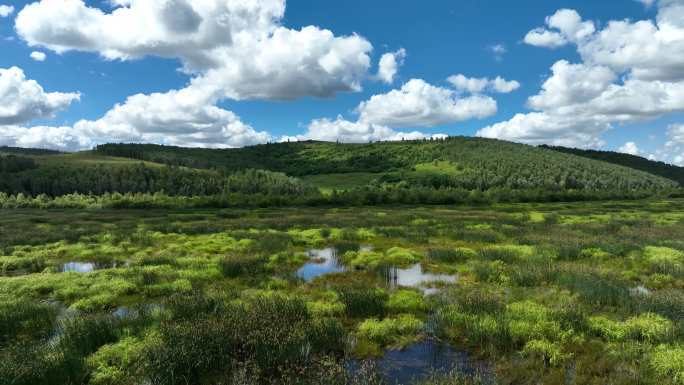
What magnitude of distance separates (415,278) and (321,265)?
5.80 m

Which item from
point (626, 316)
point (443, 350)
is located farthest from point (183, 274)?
point (626, 316)

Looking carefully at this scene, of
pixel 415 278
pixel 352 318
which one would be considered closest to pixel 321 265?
pixel 415 278

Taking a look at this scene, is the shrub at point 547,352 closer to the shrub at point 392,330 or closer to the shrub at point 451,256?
the shrub at point 392,330

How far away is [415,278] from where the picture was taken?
17.6 m

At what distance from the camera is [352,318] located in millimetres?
12211

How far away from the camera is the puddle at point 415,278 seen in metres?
16.0

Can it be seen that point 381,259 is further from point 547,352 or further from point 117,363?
point 117,363

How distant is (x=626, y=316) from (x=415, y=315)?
6.65 meters

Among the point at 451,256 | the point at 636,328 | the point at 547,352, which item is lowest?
the point at 451,256

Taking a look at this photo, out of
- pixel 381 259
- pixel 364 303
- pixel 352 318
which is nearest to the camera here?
pixel 352 318

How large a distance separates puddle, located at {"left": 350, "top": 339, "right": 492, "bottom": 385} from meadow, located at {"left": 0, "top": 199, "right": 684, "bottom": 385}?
52 millimetres

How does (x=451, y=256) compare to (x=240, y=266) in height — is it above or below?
above

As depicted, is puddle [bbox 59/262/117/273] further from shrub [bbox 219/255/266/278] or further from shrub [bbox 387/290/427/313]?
shrub [bbox 387/290/427/313]

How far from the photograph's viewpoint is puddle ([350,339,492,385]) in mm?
8531
